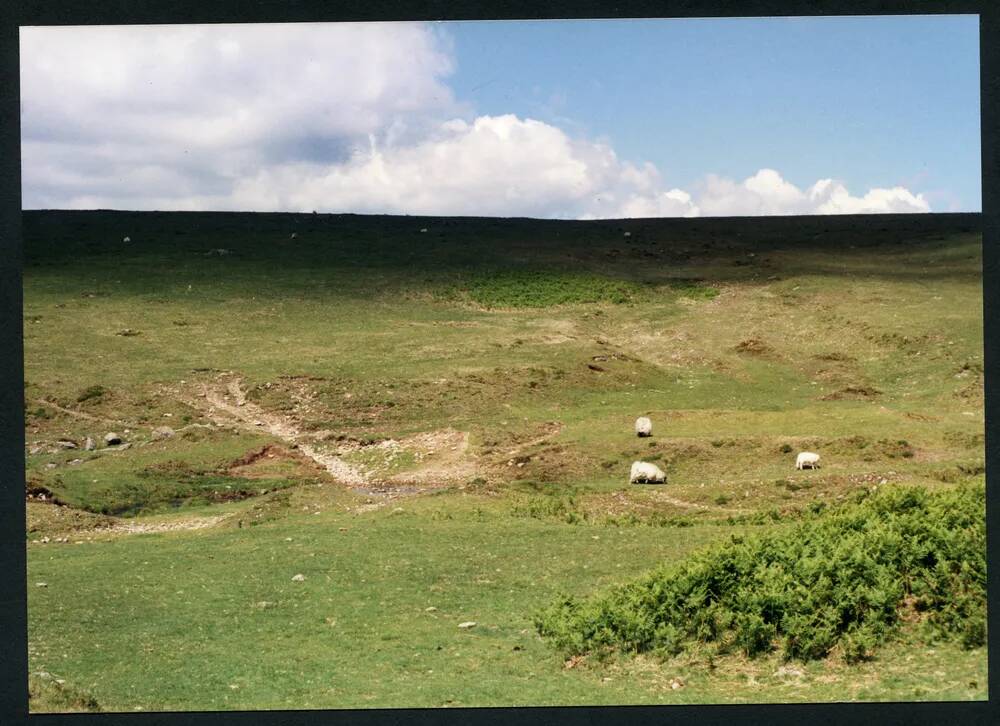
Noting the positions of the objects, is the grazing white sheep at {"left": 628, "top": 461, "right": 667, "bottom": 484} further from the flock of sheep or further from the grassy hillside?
the grassy hillside

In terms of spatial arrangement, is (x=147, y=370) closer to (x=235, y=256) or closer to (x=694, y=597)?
(x=235, y=256)

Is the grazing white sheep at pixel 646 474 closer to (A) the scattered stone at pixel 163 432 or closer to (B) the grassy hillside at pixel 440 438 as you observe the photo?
(B) the grassy hillside at pixel 440 438

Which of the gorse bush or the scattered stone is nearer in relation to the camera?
the gorse bush

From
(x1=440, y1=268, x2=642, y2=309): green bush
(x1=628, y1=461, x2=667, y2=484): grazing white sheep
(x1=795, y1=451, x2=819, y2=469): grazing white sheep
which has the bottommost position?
(x1=628, y1=461, x2=667, y2=484): grazing white sheep

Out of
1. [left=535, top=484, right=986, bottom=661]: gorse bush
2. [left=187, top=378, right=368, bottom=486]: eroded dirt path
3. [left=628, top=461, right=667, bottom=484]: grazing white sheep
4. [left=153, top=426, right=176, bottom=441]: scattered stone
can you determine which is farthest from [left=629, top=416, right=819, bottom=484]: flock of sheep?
[left=153, top=426, right=176, bottom=441]: scattered stone

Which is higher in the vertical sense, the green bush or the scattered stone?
the green bush

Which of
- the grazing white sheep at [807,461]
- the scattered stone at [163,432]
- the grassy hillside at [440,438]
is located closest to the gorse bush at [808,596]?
the grassy hillside at [440,438]

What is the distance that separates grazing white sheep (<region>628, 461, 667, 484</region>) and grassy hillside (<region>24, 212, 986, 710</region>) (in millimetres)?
359

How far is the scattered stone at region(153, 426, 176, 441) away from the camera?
2789cm

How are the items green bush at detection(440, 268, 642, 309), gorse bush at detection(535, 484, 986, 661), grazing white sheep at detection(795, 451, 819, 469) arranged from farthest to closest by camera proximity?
1. green bush at detection(440, 268, 642, 309)
2. grazing white sheep at detection(795, 451, 819, 469)
3. gorse bush at detection(535, 484, 986, 661)

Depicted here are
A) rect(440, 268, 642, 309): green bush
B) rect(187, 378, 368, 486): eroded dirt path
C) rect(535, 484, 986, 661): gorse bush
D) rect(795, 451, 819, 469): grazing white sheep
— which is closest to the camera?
rect(535, 484, 986, 661): gorse bush

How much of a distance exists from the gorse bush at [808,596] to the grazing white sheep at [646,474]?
317 inches

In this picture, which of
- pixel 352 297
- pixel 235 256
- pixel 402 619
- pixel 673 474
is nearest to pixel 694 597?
pixel 402 619

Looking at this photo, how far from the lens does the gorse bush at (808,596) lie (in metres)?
13.0
